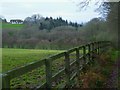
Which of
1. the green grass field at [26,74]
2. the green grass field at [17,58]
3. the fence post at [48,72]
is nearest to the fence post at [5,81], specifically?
the fence post at [48,72]

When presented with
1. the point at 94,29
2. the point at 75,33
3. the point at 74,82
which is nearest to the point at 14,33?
the point at 75,33

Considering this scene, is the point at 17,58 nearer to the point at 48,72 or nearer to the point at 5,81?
the point at 48,72

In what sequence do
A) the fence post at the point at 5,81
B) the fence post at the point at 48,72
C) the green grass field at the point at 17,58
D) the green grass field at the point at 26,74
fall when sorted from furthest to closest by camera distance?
the green grass field at the point at 17,58 < the green grass field at the point at 26,74 < the fence post at the point at 48,72 < the fence post at the point at 5,81

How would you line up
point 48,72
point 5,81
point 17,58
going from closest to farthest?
point 5,81
point 48,72
point 17,58

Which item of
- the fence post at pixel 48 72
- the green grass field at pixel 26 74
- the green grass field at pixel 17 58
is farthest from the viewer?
the green grass field at pixel 17 58

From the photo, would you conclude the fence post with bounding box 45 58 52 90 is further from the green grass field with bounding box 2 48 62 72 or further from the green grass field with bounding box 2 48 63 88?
the green grass field with bounding box 2 48 62 72

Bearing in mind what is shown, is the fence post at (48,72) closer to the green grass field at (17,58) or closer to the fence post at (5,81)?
the fence post at (5,81)

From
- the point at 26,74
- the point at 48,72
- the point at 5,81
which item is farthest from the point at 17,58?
the point at 5,81

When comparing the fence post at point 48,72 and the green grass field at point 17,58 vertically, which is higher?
the fence post at point 48,72

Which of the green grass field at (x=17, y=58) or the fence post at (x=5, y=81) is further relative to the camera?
the green grass field at (x=17, y=58)

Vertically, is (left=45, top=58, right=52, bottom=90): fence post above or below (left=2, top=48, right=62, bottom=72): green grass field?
above

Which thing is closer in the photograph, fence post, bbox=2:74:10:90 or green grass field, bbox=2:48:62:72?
fence post, bbox=2:74:10:90

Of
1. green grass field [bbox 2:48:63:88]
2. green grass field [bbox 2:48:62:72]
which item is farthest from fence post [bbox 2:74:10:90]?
green grass field [bbox 2:48:62:72]

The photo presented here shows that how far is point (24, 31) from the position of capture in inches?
2077
